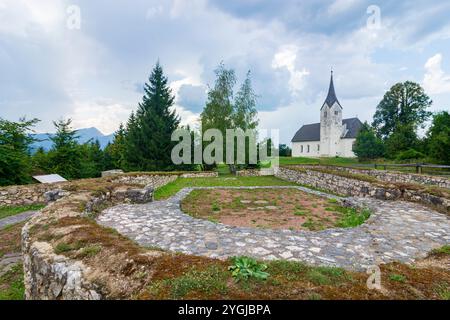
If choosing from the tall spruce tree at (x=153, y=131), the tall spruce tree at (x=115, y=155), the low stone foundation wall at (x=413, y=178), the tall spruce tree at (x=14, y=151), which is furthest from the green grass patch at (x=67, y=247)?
the tall spruce tree at (x=115, y=155)

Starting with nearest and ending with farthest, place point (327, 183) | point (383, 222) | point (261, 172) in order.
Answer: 1. point (383, 222)
2. point (327, 183)
3. point (261, 172)

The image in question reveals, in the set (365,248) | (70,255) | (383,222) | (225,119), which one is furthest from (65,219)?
(225,119)

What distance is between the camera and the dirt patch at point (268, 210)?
5137mm

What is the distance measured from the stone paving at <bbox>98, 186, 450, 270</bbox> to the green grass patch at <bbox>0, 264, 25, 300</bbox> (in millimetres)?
1435

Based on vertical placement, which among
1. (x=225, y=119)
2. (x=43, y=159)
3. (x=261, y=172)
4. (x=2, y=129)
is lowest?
(x=261, y=172)

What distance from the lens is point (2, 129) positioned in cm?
1077

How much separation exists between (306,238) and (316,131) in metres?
46.3

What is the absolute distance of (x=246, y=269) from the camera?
2.22 meters

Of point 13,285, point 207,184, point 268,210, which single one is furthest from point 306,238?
point 207,184

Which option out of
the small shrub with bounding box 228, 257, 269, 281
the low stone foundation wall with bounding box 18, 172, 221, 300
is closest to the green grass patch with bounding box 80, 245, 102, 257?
the low stone foundation wall with bounding box 18, 172, 221, 300

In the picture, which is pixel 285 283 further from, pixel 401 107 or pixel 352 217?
pixel 401 107

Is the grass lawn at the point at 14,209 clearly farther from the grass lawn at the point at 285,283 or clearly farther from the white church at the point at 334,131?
the white church at the point at 334,131
